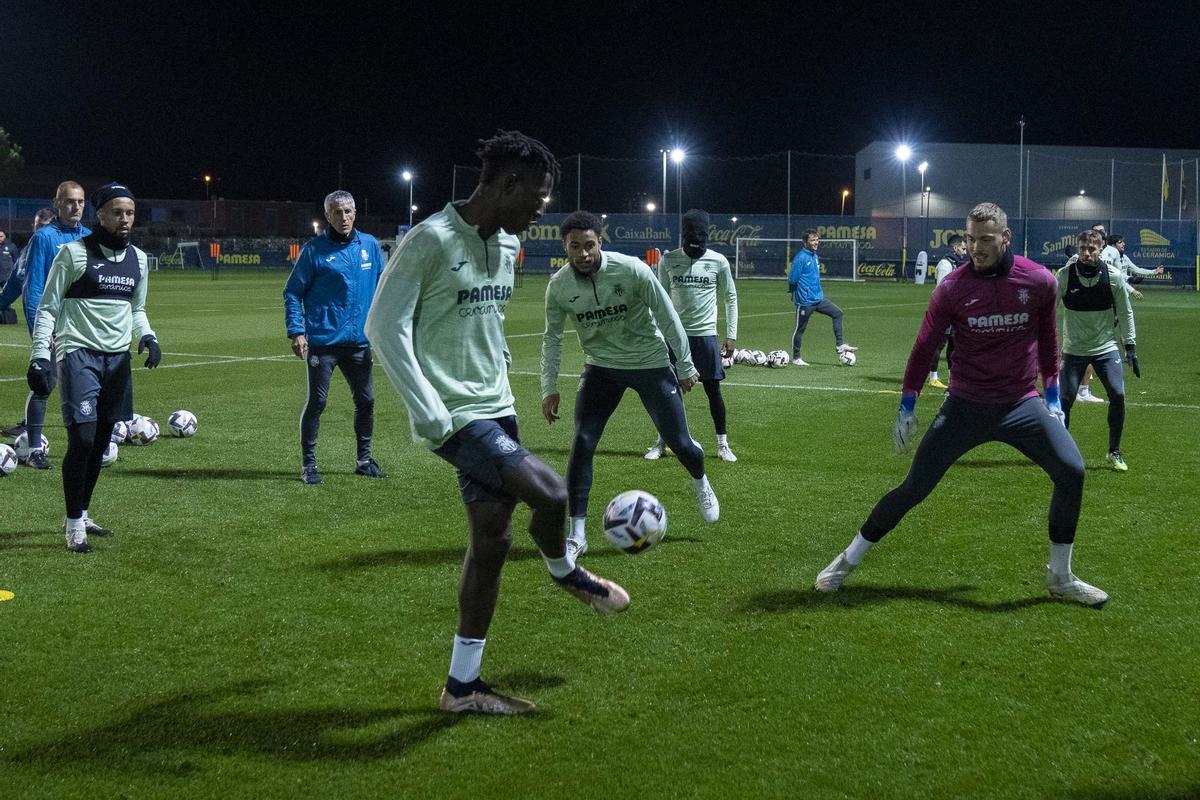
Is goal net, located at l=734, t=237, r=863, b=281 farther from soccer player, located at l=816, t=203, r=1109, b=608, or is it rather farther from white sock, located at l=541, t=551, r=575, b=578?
white sock, located at l=541, t=551, r=575, b=578

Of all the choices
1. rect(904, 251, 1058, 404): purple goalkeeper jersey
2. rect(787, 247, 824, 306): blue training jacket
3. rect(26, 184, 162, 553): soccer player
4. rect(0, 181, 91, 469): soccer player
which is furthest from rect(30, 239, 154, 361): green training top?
rect(787, 247, 824, 306): blue training jacket

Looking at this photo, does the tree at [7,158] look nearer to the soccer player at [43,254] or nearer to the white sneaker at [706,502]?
the soccer player at [43,254]

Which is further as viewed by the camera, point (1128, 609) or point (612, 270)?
point (612, 270)

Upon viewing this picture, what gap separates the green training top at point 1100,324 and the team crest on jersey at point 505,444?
291 inches

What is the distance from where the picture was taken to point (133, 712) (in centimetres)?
480

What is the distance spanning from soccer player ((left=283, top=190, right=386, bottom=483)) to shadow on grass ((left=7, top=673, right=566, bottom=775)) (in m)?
4.99

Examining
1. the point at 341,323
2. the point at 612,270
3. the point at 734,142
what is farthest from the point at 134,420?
the point at 734,142

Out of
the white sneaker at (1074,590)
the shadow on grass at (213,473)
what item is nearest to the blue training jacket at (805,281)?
the shadow on grass at (213,473)

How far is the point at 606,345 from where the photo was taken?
25.4ft

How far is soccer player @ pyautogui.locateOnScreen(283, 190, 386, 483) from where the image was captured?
32.2 feet

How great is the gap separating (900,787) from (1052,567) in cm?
269

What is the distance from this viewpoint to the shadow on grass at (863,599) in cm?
629

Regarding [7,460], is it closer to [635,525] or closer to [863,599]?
[635,525]

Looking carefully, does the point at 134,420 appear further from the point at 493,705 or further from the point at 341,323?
the point at 493,705
